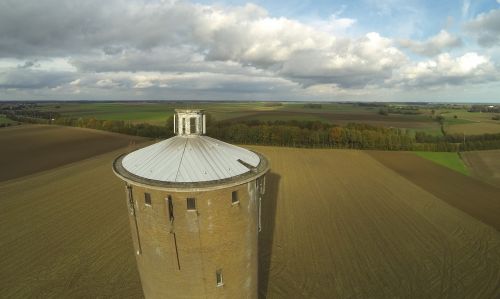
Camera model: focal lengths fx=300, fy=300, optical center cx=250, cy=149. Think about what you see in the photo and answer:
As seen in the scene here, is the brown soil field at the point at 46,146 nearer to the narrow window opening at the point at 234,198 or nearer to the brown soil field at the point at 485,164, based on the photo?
the narrow window opening at the point at 234,198

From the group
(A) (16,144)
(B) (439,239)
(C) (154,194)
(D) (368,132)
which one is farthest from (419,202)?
(A) (16,144)

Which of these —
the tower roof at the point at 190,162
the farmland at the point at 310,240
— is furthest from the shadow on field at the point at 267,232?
the tower roof at the point at 190,162

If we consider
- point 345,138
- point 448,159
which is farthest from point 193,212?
point 345,138

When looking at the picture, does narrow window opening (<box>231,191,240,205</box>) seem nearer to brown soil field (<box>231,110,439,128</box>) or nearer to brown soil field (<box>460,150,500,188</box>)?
brown soil field (<box>460,150,500,188</box>)

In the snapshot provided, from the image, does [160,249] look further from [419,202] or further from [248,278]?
[419,202]

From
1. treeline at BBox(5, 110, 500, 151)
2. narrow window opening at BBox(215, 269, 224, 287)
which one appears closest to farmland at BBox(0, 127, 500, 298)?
narrow window opening at BBox(215, 269, 224, 287)
